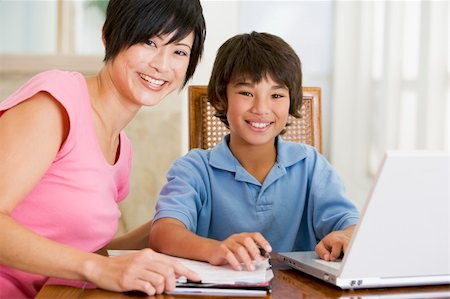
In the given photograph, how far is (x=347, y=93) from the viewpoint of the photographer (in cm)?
408

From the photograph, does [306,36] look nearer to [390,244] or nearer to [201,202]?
[201,202]

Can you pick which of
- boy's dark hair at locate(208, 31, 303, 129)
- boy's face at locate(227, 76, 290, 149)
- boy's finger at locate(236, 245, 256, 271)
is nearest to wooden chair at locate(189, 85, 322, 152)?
boy's dark hair at locate(208, 31, 303, 129)

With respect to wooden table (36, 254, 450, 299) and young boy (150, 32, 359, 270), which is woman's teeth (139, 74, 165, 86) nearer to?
young boy (150, 32, 359, 270)

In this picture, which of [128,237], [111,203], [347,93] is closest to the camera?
[111,203]

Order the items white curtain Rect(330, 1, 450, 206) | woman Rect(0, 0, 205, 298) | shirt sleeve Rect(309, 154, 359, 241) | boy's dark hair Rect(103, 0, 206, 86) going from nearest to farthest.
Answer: woman Rect(0, 0, 205, 298), boy's dark hair Rect(103, 0, 206, 86), shirt sleeve Rect(309, 154, 359, 241), white curtain Rect(330, 1, 450, 206)

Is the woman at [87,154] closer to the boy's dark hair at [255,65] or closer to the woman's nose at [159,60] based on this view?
the woman's nose at [159,60]

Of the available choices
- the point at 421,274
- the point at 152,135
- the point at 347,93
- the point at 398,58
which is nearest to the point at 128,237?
the point at 421,274

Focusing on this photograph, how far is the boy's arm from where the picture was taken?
1.13m

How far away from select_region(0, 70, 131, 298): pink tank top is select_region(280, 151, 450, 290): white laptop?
1.55 feet

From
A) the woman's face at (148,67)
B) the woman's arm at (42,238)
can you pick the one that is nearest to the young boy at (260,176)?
the woman's face at (148,67)

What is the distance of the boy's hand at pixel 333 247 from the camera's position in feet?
4.02

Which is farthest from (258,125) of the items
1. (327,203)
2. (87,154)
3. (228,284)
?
(228,284)

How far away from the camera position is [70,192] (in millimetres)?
1329

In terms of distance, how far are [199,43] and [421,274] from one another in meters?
0.67
